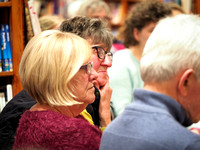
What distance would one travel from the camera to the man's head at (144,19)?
3047mm

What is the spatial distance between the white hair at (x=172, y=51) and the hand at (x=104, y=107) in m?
0.85

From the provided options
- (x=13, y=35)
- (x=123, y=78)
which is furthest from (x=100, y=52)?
(x=123, y=78)

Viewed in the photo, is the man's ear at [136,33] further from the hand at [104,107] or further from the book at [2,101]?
the book at [2,101]

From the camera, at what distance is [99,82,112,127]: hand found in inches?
79.0

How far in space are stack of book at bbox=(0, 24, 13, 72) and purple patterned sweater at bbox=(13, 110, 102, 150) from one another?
0.88 m

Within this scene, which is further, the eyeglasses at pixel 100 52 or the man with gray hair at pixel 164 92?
the eyeglasses at pixel 100 52

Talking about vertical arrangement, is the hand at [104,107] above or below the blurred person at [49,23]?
below

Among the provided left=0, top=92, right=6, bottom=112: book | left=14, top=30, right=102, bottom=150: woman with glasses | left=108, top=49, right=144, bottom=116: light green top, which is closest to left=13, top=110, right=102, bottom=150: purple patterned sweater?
left=14, top=30, right=102, bottom=150: woman with glasses

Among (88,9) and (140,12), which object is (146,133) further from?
→ (88,9)

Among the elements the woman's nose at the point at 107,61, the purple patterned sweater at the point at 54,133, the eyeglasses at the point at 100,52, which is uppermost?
the eyeglasses at the point at 100,52

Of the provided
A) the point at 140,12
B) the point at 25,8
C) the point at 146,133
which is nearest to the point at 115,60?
the point at 140,12

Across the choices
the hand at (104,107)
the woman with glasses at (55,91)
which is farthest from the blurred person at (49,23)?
the woman with glasses at (55,91)

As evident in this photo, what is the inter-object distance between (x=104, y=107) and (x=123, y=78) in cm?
69

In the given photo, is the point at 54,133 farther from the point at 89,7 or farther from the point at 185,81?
the point at 89,7
